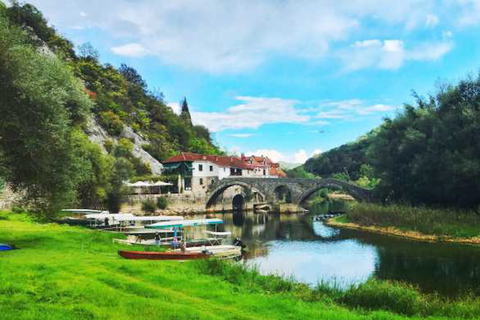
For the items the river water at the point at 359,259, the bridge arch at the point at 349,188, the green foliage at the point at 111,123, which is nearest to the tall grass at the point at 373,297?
the river water at the point at 359,259

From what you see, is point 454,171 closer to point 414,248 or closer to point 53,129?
point 414,248

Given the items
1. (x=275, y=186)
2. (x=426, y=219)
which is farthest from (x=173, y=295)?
(x=275, y=186)

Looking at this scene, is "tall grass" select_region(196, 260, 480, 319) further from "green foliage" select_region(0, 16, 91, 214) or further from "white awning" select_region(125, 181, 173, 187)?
"white awning" select_region(125, 181, 173, 187)

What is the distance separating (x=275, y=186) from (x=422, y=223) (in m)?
38.1

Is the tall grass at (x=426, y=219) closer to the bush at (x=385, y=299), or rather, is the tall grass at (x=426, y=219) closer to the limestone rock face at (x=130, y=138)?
the bush at (x=385, y=299)

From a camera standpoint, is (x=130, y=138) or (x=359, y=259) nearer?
(x=359, y=259)

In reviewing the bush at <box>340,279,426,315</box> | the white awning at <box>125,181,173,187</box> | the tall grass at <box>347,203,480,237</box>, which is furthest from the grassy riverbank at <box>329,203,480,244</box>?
the white awning at <box>125,181,173,187</box>

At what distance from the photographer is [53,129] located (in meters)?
23.8

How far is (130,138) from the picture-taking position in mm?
99000

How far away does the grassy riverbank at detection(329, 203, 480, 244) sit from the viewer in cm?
4028

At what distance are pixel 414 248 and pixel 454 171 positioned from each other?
9960 millimetres

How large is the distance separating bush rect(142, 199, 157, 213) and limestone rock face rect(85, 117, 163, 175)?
64.4 feet

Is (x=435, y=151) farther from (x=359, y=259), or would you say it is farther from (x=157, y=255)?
(x=157, y=255)

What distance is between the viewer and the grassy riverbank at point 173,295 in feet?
42.2
